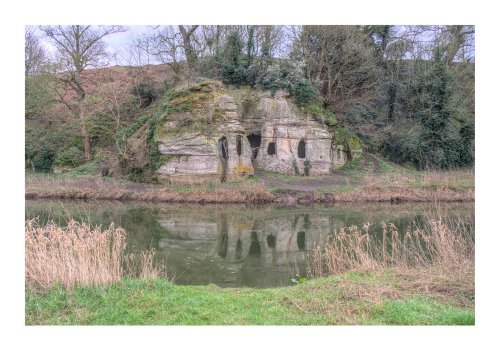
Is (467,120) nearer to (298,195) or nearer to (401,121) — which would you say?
(401,121)

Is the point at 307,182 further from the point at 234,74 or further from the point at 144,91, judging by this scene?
the point at 144,91

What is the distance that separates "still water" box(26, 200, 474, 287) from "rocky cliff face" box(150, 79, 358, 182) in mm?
4109

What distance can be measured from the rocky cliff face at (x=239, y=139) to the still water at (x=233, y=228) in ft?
13.5

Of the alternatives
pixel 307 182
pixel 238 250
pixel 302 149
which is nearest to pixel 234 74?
pixel 302 149

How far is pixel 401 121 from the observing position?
30766 millimetres

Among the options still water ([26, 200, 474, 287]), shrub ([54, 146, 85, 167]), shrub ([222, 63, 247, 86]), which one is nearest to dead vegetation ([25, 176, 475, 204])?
still water ([26, 200, 474, 287])

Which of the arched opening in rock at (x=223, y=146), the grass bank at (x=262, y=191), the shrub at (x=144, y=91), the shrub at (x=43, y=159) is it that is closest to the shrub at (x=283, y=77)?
the arched opening in rock at (x=223, y=146)

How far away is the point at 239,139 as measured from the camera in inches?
1015

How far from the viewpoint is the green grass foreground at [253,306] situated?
18.8 ft

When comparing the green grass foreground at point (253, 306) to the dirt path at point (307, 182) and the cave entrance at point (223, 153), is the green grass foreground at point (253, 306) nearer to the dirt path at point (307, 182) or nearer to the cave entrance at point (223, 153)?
the dirt path at point (307, 182)

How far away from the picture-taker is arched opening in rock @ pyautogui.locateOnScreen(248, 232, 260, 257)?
1207cm

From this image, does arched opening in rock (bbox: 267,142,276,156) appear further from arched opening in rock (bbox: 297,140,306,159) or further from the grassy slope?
the grassy slope

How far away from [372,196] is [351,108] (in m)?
11.9

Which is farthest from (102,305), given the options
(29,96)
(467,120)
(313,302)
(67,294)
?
(467,120)
